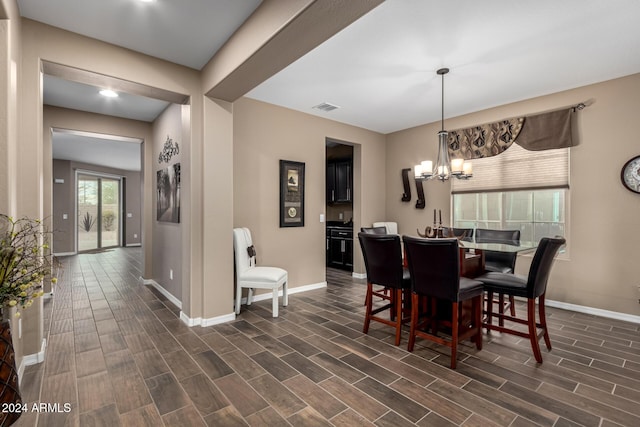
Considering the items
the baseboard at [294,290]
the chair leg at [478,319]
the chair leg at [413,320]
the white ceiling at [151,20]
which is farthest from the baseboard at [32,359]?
the chair leg at [478,319]

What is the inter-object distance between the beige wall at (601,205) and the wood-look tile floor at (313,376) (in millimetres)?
411

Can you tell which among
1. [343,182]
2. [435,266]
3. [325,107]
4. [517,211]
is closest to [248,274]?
[435,266]

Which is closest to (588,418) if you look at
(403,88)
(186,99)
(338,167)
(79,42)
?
(403,88)

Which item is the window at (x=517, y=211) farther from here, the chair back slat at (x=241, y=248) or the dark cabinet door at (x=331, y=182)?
the chair back slat at (x=241, y=248)

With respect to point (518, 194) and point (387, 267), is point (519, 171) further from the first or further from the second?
point (387, 267)

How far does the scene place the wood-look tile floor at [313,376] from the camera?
6.07 feet

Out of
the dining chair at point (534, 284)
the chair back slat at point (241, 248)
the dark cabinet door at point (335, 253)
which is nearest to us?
the dining chair at point (534, 284)

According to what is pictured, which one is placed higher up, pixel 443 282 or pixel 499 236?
pixel 499 236

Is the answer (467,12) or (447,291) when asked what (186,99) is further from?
(447,291)

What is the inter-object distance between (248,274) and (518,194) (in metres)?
3.95

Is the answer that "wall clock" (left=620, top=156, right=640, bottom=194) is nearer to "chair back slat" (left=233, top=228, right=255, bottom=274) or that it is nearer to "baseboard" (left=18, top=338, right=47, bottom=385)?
"chair back slat" (left=233, top=228, right=255, bottom=274)

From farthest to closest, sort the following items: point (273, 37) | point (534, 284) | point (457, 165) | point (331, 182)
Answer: point (331, 182) < point (457, 165) < point (534, 284) < point (273, 37)

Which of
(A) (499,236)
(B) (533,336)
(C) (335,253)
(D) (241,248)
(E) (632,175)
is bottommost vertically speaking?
(B) (533,336)

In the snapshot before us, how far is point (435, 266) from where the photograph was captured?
2.50 metres
